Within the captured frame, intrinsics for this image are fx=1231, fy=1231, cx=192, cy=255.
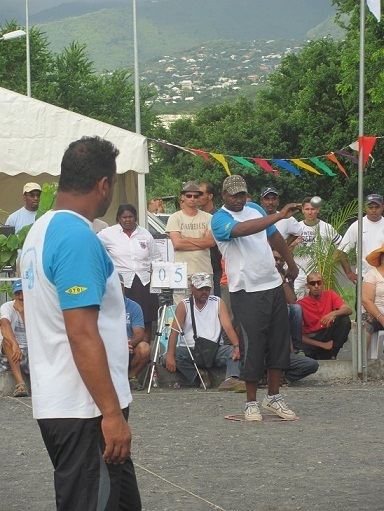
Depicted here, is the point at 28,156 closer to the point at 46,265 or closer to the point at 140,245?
the point at 140,245

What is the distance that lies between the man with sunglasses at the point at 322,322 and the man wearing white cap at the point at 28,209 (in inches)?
124

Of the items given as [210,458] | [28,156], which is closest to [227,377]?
[210,458]

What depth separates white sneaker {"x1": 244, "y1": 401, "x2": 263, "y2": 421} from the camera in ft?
31.3

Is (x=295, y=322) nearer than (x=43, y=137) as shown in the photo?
Yes

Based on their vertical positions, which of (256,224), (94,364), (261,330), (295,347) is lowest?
(295,347)

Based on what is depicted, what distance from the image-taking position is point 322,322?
1228cm

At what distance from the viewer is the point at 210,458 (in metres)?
8.01

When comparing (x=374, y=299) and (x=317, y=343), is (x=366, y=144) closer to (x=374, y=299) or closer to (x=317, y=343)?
(x=374, y=299)

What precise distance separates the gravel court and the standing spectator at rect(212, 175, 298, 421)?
39 centimetres

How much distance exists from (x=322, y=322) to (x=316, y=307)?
0.26 m

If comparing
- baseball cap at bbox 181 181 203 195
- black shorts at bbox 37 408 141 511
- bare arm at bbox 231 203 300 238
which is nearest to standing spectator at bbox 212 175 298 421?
bare arm at bbox 231 203 300 238

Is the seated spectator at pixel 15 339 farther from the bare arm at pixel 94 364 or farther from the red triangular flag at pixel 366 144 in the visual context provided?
the bare arm at pixel 94 364

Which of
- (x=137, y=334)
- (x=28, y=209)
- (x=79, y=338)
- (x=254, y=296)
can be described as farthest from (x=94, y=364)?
(x=28, y=209)

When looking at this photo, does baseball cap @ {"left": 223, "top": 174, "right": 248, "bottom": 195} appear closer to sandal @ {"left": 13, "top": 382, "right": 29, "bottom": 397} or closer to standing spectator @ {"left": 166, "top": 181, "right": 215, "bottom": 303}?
sandal @ {"left": 13, "top": 382, "right": 29, "bottom": 397}
